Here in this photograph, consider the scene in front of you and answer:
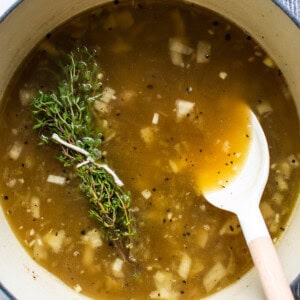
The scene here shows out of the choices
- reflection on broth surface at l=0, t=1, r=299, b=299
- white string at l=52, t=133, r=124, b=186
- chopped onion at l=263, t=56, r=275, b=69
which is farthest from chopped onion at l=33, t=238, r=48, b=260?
chopped onion at l=263, t=56, r=275, b=69

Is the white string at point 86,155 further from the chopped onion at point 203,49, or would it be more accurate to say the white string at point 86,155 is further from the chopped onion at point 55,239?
the chopped onion at point 203,49

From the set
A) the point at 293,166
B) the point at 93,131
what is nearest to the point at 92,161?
the point at 93,131

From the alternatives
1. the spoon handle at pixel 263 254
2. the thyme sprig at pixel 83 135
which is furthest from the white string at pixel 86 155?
the spoon handle at pixel 263 254

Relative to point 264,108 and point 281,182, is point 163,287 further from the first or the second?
point 264,108

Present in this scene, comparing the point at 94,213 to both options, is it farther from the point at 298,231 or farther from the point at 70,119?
the point at 298,231

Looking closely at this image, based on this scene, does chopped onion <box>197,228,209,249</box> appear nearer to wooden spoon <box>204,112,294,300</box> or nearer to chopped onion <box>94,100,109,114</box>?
wooden spoon <box>204,112,294,300</box>

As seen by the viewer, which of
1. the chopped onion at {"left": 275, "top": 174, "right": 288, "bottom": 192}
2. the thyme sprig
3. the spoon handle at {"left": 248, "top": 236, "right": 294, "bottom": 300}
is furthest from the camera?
the chopped onion at {"left": 275, "top": 174, "right": 288, "bottom": 192}

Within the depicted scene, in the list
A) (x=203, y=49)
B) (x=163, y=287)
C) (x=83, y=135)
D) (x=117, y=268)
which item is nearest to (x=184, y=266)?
(x=163, y=287)
